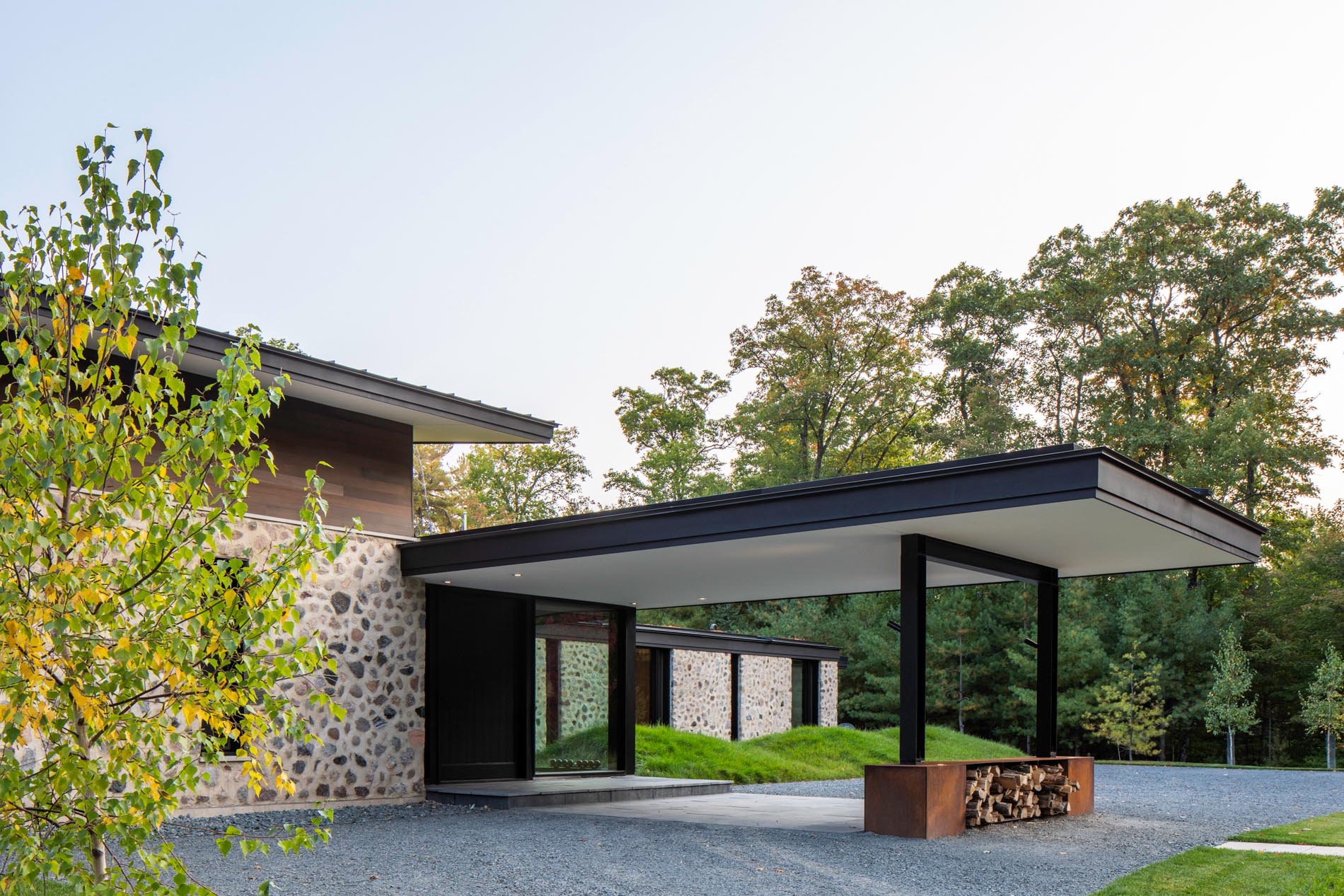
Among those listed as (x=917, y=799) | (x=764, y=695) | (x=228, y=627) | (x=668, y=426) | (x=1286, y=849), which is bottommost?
(x=764, y=695)

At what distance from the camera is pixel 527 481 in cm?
3634

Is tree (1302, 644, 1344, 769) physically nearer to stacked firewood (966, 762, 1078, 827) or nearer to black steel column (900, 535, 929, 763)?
stacked firewood (966, 762, 1078, 827)

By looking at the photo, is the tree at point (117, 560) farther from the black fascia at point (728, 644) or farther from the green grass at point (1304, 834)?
the black fascia at point (728, 644)

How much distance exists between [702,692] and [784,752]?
104 inches

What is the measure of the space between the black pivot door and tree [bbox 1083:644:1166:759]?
1644 centimetres

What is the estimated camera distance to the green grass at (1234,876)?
6215 mm

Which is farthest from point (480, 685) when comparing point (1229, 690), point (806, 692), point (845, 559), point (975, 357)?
point (975, 357)

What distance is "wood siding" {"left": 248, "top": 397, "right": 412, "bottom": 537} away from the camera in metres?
10.7

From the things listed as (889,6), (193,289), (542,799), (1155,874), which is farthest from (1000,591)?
(193,289)

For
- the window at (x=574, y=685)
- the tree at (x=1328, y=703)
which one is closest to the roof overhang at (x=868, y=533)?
the window at (x=574, y=685)

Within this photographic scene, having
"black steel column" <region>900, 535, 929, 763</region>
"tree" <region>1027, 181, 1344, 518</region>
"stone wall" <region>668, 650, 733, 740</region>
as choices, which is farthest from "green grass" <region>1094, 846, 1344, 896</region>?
"tree" <region>1027, 181, 1344, 518</region>

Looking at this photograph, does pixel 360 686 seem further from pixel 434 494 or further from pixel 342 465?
pixel 434 494

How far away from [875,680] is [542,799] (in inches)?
724

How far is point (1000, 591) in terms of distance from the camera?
28344mm
